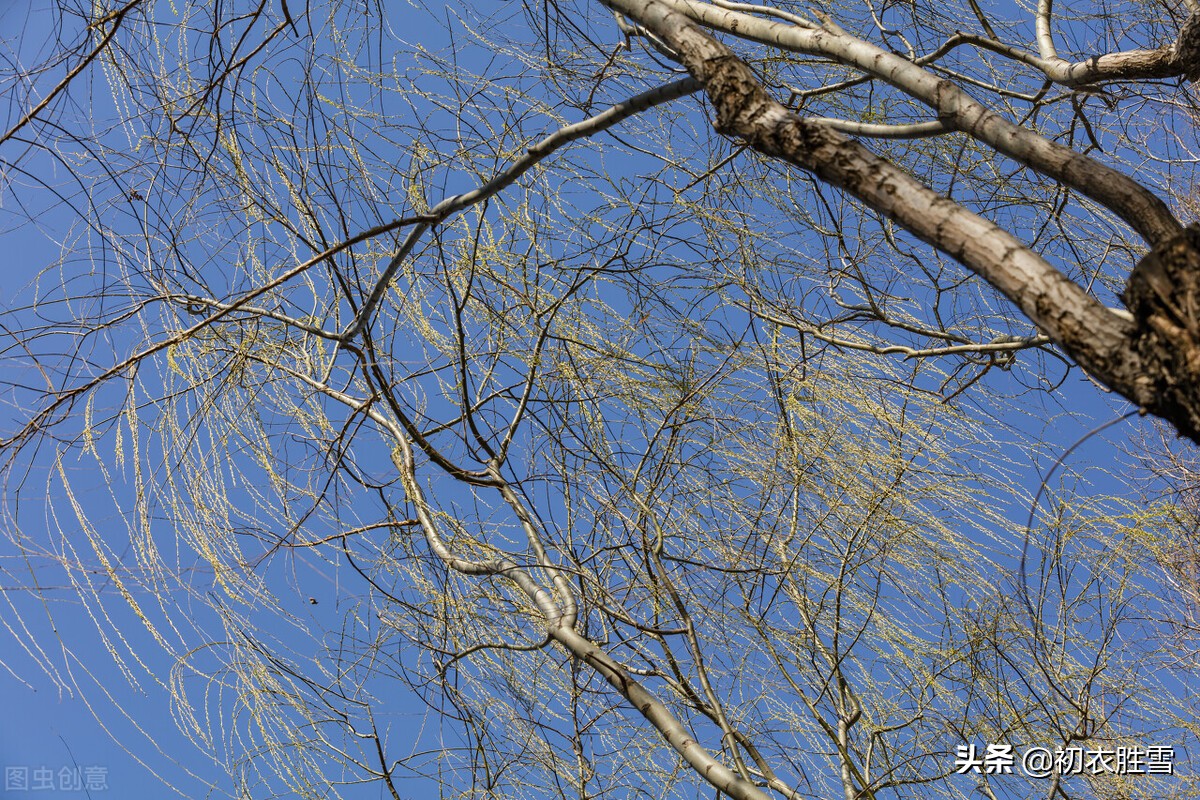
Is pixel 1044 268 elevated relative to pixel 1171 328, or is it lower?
elevated

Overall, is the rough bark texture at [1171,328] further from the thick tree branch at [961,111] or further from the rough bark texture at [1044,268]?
the thick tree branch at [961,111]

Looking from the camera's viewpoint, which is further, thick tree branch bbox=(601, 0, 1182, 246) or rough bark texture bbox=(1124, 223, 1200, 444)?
thick tree branch bbox=(601, 0, 1182, 246)

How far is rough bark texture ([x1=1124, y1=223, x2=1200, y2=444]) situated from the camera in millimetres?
798

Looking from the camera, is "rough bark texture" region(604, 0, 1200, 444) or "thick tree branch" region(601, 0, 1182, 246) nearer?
"rough bark texture" region(604, 0, 1200, 444)

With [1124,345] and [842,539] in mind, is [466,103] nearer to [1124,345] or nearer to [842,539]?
[842,539]

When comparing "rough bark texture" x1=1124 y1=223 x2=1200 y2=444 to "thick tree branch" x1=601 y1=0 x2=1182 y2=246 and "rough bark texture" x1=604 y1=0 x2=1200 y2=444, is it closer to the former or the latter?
"rough bark texture" x1=604 y1=0 x2=1200 y2=444

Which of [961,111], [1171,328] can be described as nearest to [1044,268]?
[1171,328]

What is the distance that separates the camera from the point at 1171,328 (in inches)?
31.8

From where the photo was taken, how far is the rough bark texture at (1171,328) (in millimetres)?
798

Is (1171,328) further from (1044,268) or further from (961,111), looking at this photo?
(961,111)

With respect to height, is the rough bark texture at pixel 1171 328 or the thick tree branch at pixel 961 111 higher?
the thick tree branch at pixel 961 111

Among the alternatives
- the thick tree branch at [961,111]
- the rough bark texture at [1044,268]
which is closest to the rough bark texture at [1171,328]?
the rough bark texture at [1044,268]

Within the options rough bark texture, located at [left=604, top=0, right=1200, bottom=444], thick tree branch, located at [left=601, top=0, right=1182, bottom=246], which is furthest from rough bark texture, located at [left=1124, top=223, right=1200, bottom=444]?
thick tree branch, located at [left=601, top=0, right=1182, bottom=246]

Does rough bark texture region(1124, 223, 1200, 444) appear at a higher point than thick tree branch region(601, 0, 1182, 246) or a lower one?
lower
